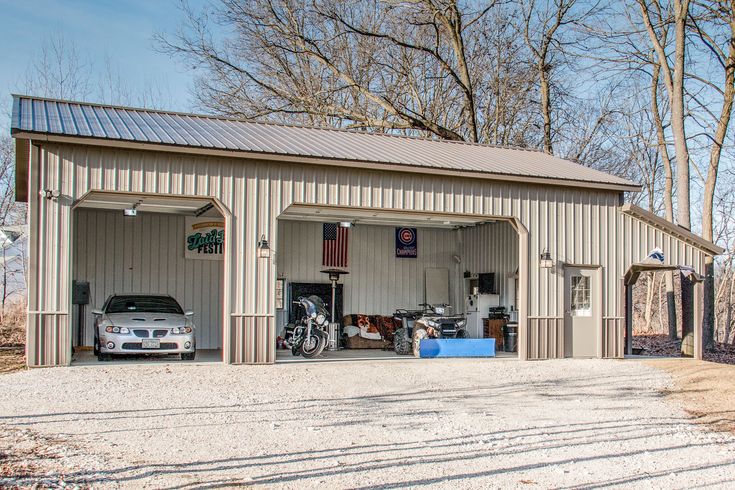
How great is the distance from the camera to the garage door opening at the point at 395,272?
18.3m

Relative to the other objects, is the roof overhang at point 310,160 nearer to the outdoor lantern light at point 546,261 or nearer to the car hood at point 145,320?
the outdoor lantern light at point 546,261

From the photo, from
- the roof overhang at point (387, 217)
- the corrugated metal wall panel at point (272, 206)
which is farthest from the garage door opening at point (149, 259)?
the corrugated metal wall panel at point (272, 206)

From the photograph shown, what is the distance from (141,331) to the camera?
43.3 ft

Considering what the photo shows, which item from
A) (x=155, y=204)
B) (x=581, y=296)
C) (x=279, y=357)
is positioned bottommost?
(x=279, y=357)

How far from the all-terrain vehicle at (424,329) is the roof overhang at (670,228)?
13.5 feet

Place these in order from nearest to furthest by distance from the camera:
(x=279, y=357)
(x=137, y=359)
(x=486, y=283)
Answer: (x=137, y=359)
(x=279, y=357)
(x=486, y=283)

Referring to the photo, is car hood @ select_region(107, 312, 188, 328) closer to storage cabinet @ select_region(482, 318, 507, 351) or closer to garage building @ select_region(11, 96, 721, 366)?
garage building @ select_region(11, 96, 721, 366)

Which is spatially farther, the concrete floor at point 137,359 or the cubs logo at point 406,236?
the cubs logo at point 406,236

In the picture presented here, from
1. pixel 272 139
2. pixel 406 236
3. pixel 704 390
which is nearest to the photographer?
pixel 704 390

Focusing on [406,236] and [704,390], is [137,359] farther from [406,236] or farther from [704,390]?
[704,390]

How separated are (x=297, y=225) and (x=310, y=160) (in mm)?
5369

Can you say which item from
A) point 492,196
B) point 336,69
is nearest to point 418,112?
point 336,69

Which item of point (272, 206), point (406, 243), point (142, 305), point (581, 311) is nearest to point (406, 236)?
point (406, 243)

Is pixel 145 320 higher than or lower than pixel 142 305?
lower
